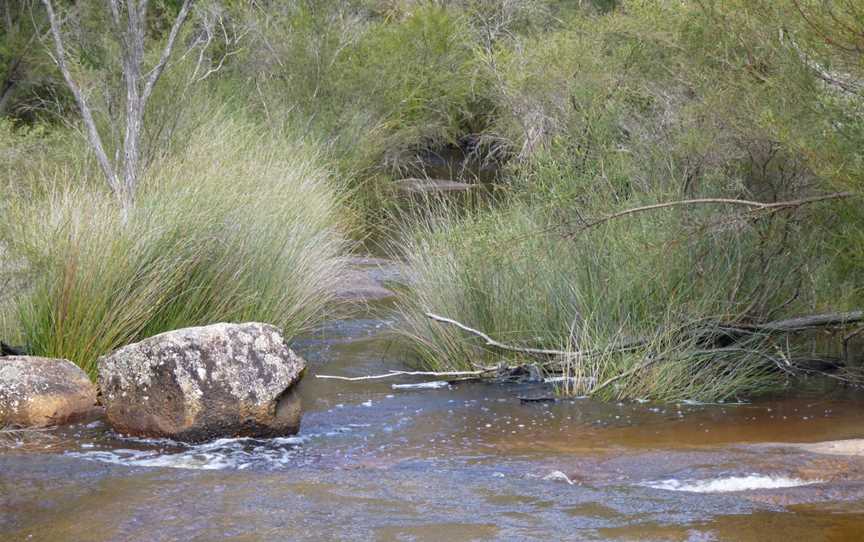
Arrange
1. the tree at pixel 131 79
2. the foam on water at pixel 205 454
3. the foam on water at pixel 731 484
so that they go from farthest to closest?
the tree at pixel 131 79
the foam on water at pixel 205 454
the foam on water at pixel 731 484

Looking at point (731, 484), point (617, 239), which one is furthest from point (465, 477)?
point (617, 239)

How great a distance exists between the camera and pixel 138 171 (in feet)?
32.9

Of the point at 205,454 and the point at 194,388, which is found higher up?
the point at 194,388

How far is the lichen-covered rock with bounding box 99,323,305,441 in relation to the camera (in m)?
6.45

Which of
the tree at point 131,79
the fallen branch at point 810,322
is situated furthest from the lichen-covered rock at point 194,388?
the fallen branch at point 810,322

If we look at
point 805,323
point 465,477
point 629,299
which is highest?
point 629,299

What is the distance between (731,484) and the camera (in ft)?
17.9

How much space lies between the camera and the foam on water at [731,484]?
17.7 feet

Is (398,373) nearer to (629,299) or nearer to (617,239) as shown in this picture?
(629,299)

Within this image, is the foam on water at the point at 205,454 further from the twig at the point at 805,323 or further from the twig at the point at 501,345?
Answer: the twig at the point at 805,323

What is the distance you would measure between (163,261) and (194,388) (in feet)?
4.91

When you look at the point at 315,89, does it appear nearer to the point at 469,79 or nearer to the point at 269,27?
the point at 269,27

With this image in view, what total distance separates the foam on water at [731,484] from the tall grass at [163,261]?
3.78 metres

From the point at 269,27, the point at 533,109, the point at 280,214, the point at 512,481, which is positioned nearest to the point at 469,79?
the point at 269,27
